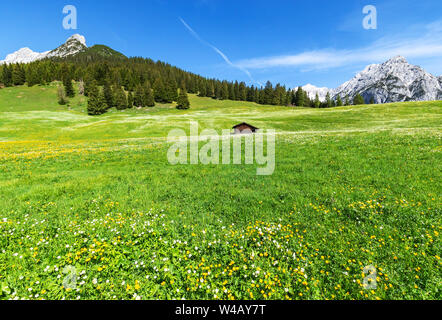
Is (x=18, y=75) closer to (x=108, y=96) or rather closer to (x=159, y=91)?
(x=108, y=96)

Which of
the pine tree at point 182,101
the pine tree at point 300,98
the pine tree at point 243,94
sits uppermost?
the pine tree at point 243,94

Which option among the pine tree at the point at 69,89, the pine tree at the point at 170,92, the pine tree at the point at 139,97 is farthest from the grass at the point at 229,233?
the pine tree at the point at 69,89

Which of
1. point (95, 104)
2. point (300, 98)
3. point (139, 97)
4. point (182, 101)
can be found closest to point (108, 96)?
point (139, 97)

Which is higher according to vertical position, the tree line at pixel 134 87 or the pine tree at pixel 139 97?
the tree line at pixel 134 87

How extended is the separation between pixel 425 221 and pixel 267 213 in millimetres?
5263

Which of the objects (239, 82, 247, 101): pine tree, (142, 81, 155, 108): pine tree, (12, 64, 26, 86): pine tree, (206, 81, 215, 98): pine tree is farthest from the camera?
(206, 81, 215, 98): pine tree

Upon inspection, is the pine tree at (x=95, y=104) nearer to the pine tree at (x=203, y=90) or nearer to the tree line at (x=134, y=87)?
the tree line at (x=134, y=87)

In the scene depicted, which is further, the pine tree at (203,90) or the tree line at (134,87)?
the pine tree at (203,90)

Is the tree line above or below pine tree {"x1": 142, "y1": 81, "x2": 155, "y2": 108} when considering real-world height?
above

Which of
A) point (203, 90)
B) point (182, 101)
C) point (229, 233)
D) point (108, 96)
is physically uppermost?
point (203, 90)

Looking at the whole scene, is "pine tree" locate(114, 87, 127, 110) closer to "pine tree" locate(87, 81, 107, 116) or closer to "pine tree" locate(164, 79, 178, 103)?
"pine tree" locate(87, 81, 107, 116)
